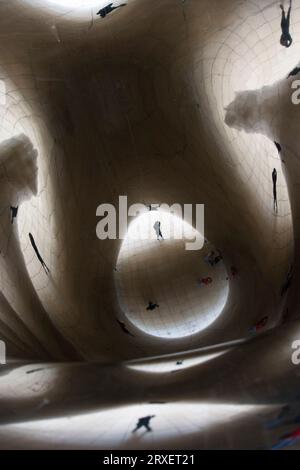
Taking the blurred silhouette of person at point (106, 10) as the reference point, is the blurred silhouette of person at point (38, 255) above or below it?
below

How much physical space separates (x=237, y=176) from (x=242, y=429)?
105cm

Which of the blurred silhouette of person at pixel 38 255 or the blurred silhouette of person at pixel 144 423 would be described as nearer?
the blurred silhouette of person at pixel 144 423

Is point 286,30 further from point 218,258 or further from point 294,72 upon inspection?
point 218,258

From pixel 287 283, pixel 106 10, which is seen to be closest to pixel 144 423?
pixel 287 283

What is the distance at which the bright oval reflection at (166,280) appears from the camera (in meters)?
1.57

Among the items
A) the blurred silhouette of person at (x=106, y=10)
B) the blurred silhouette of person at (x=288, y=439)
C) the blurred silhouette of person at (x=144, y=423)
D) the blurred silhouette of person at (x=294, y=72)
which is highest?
the blurred silhouette of person at (x=106, y=10)

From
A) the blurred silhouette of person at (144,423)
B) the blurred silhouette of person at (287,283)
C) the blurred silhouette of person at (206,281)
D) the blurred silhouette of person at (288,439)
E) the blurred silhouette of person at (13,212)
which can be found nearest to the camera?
the blurred silhouette of person at (288,439)

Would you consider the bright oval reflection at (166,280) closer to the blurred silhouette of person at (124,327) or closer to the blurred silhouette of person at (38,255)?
the blurred silhouette of person at (124,327)

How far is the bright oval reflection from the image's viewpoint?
157cm

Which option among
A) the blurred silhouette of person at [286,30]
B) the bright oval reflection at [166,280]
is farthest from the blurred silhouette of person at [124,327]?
the blurred silhouette of person at [286,30]

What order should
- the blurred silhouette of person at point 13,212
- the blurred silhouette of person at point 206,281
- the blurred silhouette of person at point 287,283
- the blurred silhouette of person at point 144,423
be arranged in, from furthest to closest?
1. the blurred silhouette of person at point 206,281
2. the blurred silhouette of person at point 13,212
3. the blurred silhouette of person at point 287,283
4. the blurred silhouette of person at point 144,423

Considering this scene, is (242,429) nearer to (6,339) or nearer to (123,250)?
(6,339)
